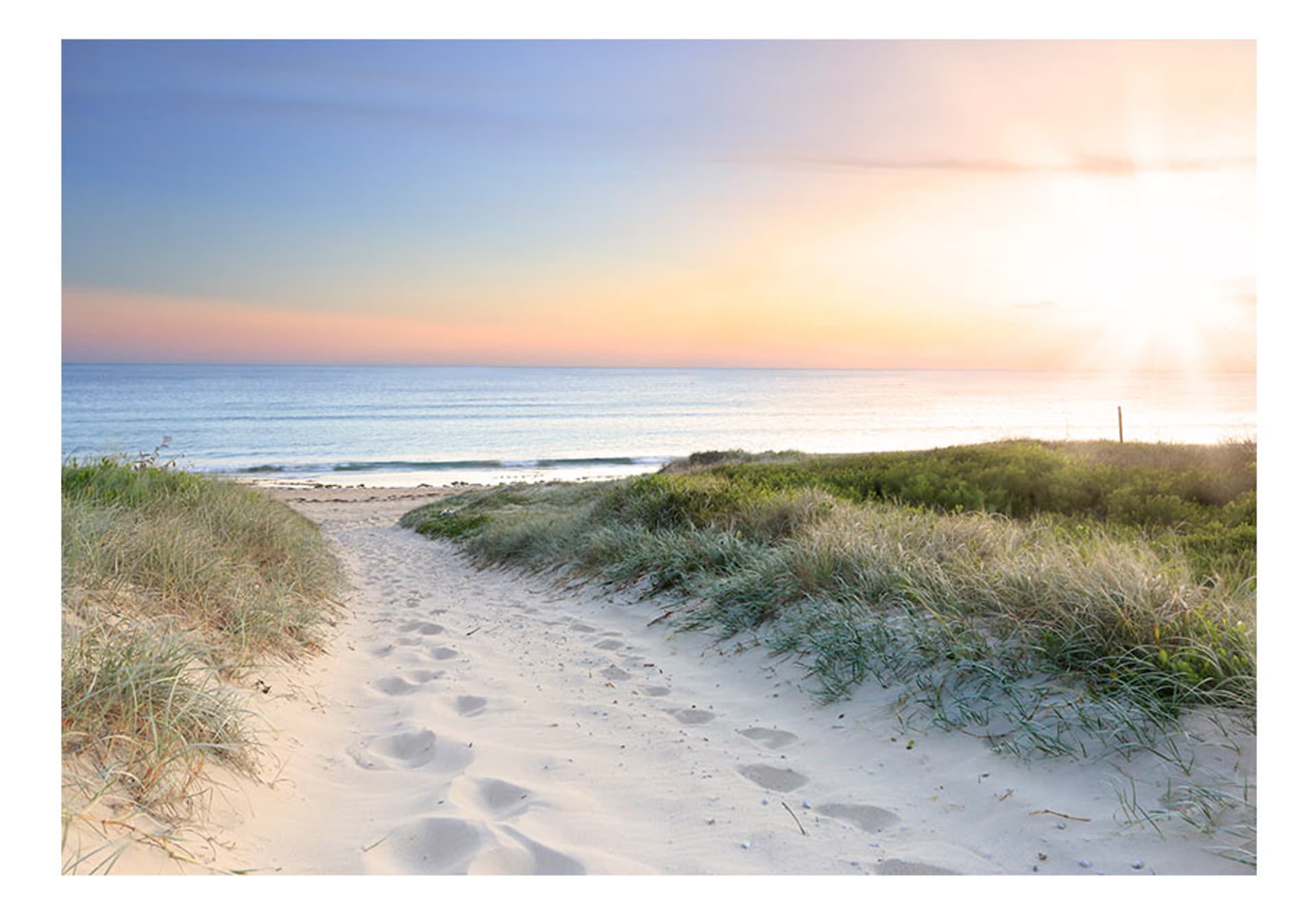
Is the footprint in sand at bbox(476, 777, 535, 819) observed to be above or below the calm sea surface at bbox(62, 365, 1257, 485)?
below

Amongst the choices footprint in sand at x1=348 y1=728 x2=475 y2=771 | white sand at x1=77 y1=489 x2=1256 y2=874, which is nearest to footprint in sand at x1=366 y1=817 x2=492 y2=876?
white sand at x1=77 y1=489 x2=1256 y2=874

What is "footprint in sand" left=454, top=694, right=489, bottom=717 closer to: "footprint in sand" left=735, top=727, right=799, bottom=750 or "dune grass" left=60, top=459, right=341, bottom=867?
"dune grass" left=60, top=459, right=341, bottom=867

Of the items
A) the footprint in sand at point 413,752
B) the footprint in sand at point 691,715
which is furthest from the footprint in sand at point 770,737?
the footprint in sand at point 413,752

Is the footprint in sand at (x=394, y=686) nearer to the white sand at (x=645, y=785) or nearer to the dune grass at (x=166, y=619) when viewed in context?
the white sand at (x=645, y=785)

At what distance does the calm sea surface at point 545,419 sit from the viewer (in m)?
41.2

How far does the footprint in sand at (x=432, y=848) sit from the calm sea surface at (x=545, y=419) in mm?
4846

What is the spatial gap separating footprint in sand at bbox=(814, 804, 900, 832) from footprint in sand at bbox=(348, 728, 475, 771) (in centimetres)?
173

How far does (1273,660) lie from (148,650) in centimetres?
475

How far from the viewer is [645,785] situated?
3412 millimetres

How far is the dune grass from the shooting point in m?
2.71
